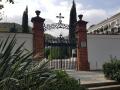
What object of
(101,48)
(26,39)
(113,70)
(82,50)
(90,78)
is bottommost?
(90,78)

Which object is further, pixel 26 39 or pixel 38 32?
pixel 38 32

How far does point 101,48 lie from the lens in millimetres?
21297

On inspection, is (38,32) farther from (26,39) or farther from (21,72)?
(21,72)

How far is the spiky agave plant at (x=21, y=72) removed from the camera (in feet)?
18.5

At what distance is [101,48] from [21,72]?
15592mm

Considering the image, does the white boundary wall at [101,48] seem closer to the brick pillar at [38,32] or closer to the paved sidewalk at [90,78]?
the brick pillar at [38,32]

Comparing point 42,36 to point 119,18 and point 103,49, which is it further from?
point 119,18

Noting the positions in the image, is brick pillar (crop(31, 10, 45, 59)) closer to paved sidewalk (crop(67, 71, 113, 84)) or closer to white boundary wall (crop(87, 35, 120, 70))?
paved sidewalk (crop(67, 71, 113, 84))

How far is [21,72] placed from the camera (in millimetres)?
6043

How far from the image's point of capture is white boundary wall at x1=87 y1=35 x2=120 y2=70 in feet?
69.0

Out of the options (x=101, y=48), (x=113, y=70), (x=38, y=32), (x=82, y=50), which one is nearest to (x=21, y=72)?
(x=113, y=70)

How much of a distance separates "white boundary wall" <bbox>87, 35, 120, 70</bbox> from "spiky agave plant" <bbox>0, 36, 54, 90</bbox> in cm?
1458

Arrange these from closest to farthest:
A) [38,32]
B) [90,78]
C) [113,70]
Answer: [113,70] → [90,78] → [38,32]

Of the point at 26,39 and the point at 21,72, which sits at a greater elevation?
the point at 26,39
